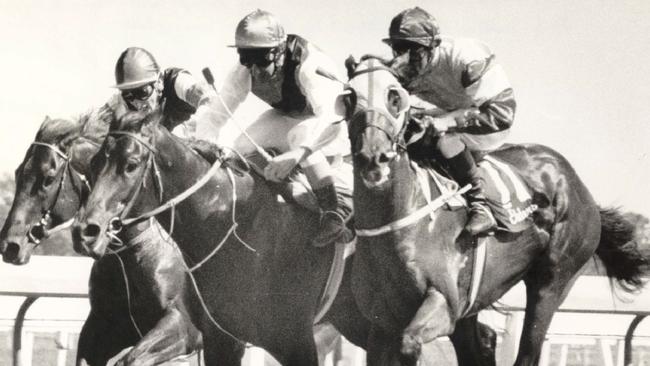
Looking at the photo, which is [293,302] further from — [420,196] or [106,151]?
[106,151]

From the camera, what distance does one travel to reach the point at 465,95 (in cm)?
598

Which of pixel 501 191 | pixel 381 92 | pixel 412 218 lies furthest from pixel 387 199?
pixel 501 191

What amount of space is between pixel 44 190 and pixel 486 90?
238 cm

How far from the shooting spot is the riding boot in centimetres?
571

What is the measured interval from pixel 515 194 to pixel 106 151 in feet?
6.91

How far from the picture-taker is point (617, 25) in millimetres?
10570

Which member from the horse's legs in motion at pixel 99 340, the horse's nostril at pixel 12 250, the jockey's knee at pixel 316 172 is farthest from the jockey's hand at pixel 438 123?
the horse's nostril at pixel 12 250

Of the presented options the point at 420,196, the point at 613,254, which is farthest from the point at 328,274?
the point at 613,254

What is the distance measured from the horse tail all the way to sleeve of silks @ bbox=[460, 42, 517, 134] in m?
1.74

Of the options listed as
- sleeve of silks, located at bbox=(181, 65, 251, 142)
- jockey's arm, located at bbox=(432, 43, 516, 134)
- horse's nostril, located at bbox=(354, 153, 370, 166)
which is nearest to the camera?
horse's nostril, located at bbox=(354, 153, 370, 166)

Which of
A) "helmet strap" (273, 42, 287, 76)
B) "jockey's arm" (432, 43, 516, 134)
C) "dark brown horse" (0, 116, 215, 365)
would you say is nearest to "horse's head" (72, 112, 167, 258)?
"helmet strap" (273, 42, 287, 76)

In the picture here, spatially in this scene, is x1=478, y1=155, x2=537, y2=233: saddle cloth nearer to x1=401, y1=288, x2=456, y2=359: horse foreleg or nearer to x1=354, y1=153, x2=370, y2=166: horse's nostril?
x1=401, y1=288, x2=456, y2=359: horse foreleg

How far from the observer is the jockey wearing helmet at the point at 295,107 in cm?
562

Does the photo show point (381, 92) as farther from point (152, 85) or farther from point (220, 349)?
point (152, 85)
